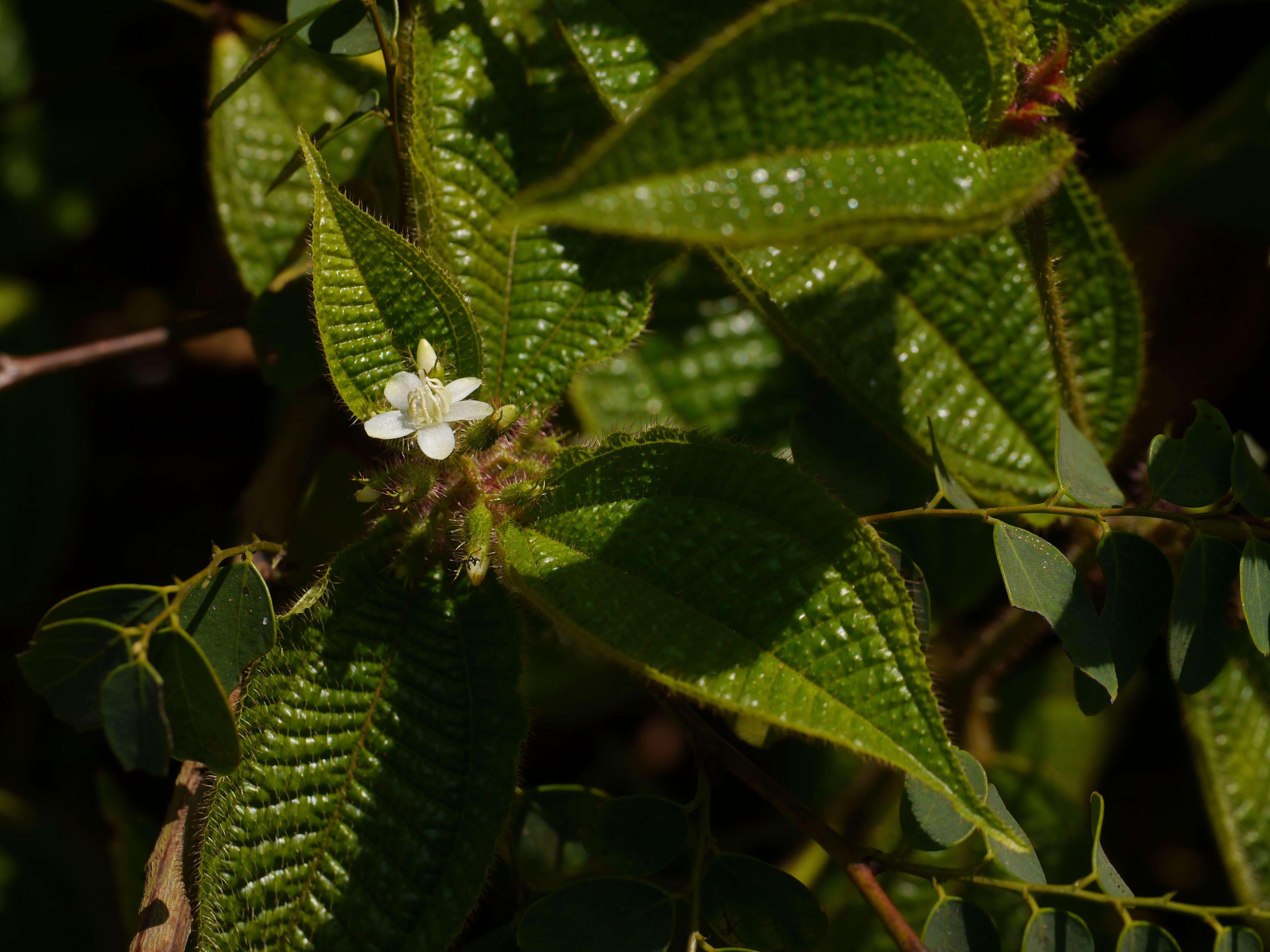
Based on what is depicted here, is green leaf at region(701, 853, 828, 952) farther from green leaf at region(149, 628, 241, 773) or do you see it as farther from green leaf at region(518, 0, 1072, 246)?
green leaf at region(518, 0, 1072, 246)

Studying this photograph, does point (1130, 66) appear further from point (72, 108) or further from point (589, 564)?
point (72, 108)

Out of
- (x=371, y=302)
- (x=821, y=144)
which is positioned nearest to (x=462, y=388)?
(x=371, y=302)

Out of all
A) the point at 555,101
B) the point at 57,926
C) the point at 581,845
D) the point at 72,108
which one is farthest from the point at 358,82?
the point at 57,926

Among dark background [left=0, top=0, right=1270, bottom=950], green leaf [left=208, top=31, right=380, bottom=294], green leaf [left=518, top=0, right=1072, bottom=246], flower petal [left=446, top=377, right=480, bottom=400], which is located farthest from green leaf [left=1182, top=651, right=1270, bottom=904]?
green leaf [left=208, top=31, right=380, bottom=294]

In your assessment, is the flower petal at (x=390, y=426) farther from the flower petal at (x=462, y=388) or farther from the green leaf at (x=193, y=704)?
the green leaf at (x=193, y=704)

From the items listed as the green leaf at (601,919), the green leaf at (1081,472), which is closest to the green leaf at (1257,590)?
the green leaf at (1081,472)
